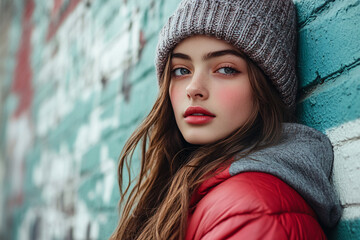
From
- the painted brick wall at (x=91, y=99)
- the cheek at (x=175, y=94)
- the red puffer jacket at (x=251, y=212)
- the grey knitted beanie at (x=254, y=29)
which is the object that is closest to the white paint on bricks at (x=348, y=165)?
the painted brick wall at (x=91, y=99)

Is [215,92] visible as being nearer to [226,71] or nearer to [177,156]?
[226,71]

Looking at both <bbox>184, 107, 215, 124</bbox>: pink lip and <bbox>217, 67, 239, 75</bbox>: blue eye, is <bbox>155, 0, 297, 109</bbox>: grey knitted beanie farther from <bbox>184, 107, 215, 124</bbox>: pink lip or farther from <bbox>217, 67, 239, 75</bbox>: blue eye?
<bbox>184, 107, 215, 124</bbox>: pink lip

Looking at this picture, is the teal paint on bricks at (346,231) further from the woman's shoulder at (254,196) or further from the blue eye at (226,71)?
the blue eye at (226,71)

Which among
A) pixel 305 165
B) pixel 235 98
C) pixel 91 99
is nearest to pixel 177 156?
pixel 235 98

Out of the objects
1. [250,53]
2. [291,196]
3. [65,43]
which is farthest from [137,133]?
[65,43]

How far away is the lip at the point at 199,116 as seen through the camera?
1.24 m

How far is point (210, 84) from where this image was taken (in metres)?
1.24

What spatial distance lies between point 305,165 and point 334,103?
8.6 inches

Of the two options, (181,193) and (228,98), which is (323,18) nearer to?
(228,98)

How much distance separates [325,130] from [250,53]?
33 centimetres

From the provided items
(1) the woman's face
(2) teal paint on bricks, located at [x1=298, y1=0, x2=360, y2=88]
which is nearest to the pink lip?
(1) the woman's face

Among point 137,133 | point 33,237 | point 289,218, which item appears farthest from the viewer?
point 33,237

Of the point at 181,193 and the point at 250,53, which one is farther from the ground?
the point at 250,53

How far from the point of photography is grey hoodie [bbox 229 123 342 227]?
1057 mm
